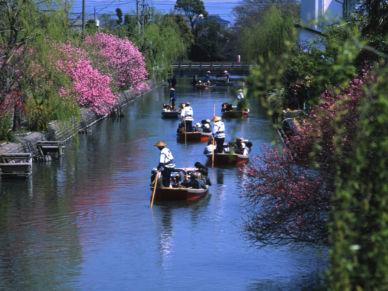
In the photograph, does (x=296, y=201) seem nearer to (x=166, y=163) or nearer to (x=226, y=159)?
(x=166, y=163)

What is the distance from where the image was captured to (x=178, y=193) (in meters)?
19.5

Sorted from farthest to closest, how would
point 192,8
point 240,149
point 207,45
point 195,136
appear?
point 192,8, point 207,45, point 195,136, point 240,149

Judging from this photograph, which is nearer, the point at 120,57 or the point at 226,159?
the point at 226,159

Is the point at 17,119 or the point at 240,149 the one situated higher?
the point at 17,119

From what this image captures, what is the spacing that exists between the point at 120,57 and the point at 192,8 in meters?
70.1

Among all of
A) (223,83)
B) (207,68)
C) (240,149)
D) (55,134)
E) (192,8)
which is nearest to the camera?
(240,149)

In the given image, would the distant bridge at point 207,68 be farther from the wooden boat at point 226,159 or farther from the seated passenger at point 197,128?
the wooden boat at point 226,159

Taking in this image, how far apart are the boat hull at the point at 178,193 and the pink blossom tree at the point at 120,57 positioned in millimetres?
28112

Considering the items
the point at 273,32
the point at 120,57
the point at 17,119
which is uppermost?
the point at 273,32

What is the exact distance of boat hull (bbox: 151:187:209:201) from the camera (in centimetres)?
1938

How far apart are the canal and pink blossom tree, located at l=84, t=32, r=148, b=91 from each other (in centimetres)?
2286

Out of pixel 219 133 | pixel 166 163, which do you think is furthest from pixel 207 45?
pixel 166 163

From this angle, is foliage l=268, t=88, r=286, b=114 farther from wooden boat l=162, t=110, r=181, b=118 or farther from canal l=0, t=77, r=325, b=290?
wooden boat l=162, t=110, r=181, b=118

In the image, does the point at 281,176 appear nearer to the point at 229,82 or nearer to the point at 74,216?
the point at 74,216
